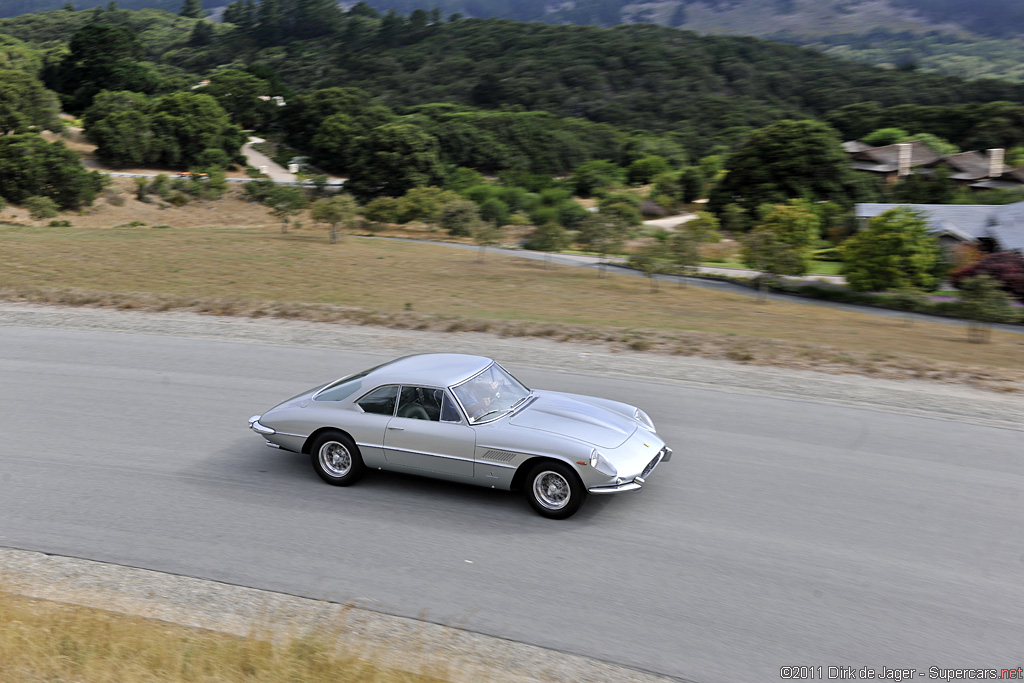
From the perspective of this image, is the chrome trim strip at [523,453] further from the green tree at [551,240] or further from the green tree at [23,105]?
the green tree at [23,105]

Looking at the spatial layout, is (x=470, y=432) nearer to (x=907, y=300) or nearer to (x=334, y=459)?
(x=334, y=459)

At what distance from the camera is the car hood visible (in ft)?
23.4

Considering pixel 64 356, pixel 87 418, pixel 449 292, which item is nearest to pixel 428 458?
pixel 87 418

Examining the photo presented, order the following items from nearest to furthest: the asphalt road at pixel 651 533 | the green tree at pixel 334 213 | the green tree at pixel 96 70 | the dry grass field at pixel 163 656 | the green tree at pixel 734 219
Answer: the dry grass field at pixel 163 656, the asphalt road at pixel 651 533, the green tree at pixel 334 213, the green tree at pixel 734 219, the green tree at pixel 96 70

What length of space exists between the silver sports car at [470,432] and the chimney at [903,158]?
70.6 metres

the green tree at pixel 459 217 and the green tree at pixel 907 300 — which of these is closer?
the green tree at pixel 907 300

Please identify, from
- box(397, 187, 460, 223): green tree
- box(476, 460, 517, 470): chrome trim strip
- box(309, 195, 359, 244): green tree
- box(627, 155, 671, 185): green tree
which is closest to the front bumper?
box(476, 460, 517, 470): chrome trim strip

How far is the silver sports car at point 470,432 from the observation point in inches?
273

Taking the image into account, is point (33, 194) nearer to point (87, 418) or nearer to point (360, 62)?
point (87, 418)

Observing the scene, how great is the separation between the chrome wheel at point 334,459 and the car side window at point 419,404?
76cm

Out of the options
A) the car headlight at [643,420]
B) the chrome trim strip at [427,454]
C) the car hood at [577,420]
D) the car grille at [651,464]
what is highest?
the car hood at [577,420]

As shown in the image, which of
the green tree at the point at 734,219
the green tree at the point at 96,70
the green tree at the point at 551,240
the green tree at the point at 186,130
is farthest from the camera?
the green tree at the point at 96,70

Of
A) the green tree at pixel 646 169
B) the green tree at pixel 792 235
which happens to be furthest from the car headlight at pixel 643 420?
the green tree at pixel 646 169

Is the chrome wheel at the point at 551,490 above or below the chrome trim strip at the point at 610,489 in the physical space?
below
